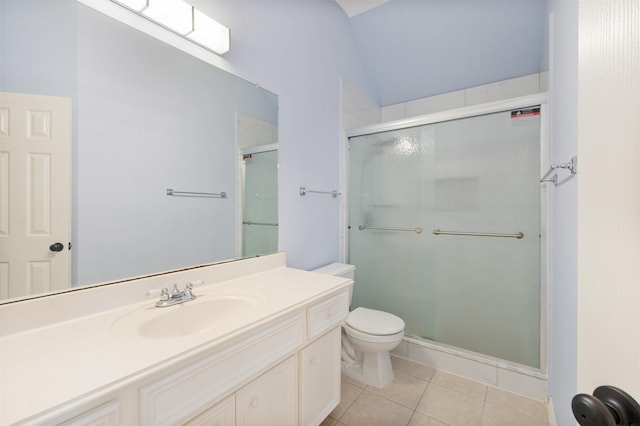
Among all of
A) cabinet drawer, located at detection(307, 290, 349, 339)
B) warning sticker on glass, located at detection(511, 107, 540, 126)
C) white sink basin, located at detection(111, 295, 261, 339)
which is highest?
warning sticker on glass, located at detection(511, 107, 540, 126)

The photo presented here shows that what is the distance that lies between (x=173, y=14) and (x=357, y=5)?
1.60 meters

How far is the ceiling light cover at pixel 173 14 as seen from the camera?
3.47ft

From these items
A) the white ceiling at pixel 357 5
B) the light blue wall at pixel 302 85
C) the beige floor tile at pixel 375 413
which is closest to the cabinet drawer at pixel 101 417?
the light blue wall at pixel 302 85

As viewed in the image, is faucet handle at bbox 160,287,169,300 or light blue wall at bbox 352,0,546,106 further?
light blue wall at bbox 352,0,546,106

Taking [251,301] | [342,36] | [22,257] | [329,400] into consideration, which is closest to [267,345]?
[251,301]

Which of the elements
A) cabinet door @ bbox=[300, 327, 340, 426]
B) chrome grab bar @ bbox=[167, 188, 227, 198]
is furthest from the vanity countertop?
chrome grab bar @ bbox=[167, 188, 227, 198]

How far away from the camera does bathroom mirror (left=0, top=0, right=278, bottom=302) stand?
32.7 inches

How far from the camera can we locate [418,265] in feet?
6.82

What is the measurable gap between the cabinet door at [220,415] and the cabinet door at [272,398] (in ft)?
0.06

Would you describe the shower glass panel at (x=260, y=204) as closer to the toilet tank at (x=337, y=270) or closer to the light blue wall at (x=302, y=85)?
the light blue wall at (x=302, y=85)

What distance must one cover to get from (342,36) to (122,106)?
6.22 ft

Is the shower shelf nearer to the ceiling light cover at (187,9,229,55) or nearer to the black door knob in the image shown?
the ceiling light cover at (187,9,229,55)

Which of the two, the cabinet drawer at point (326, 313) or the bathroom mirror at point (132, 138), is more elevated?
the bathroom mirror at point (132, 138)

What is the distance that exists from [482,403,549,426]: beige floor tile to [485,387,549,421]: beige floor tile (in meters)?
0.02
